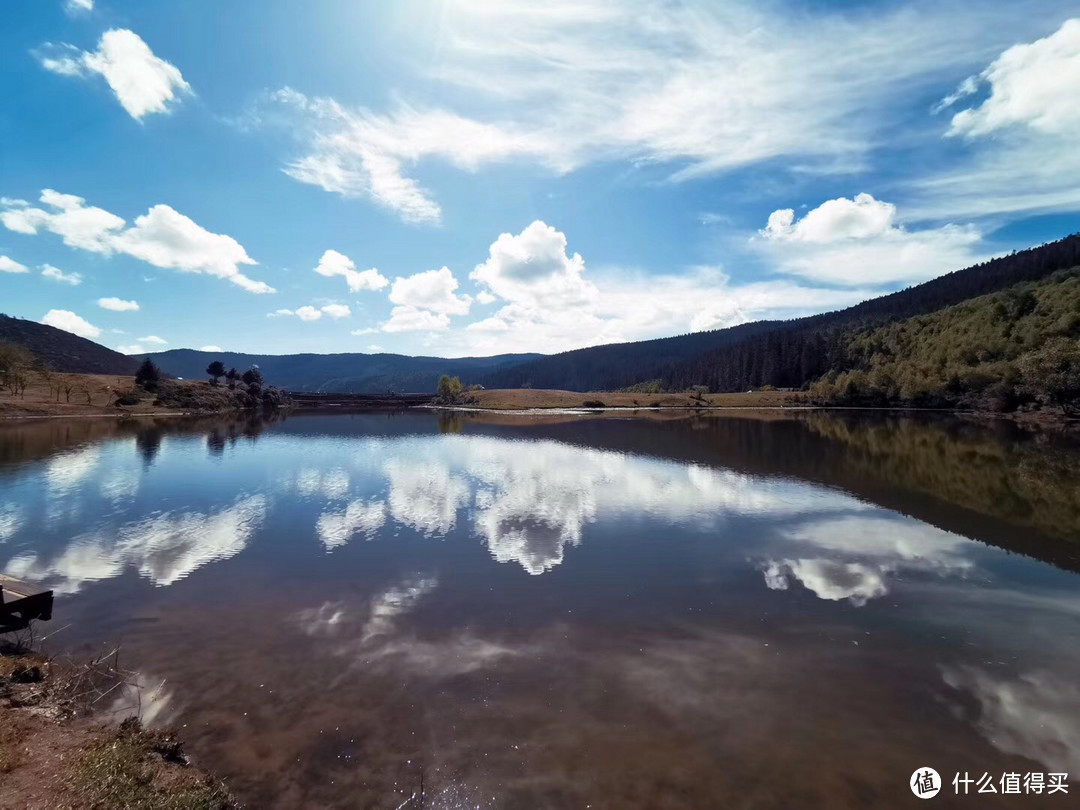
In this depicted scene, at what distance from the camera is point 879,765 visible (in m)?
12.0

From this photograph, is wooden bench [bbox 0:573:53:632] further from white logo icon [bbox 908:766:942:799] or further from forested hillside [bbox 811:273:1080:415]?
forested hillside [bbox 811:273:1080:415]

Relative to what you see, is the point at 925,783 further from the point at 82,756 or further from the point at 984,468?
the point at 984,468

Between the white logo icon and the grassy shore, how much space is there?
14323mm

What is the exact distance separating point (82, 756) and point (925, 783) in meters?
A: 18.1

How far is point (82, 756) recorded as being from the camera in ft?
35.7

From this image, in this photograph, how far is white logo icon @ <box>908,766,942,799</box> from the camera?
1135 centimetres

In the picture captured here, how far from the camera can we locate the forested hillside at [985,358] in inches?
4353

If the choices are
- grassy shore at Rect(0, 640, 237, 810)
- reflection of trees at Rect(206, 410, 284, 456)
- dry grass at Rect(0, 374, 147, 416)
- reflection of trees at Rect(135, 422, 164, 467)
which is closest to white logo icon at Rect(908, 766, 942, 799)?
grassy shore at Rect(0, 640, 237, 810)

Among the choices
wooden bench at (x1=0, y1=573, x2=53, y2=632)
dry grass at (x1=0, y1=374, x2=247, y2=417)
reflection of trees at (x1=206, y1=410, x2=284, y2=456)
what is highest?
dry grass at (x1=0, y1=374, x2=247, y2=417)

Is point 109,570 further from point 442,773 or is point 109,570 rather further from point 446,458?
point 446,458

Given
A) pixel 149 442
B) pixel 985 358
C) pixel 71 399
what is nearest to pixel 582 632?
pixel 149 442

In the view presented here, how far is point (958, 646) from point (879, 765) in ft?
27.9

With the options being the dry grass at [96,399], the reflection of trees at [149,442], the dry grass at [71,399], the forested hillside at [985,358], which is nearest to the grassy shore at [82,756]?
the reflection of trees at [149,442]

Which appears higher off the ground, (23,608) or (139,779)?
(23,608)
